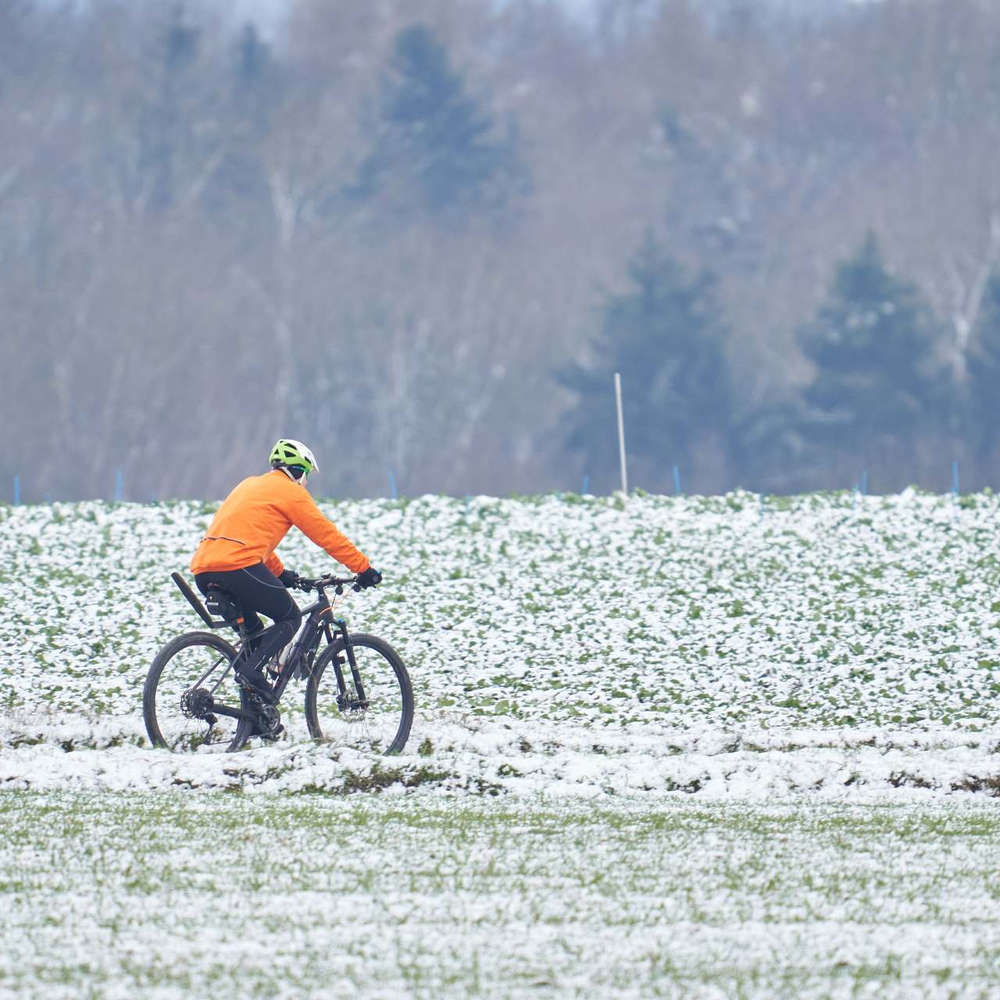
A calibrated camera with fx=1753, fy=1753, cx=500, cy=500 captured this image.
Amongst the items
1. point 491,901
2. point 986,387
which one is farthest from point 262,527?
point 986,387

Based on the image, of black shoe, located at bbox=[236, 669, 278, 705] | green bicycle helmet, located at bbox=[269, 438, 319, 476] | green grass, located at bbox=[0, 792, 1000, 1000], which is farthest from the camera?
green bicycle helmet, located at bbox=[269, 438, 319, 476]

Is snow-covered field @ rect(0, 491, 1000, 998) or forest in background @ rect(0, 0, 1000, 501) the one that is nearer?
snow-covered field @ rect(0, 491, 1000, 998)

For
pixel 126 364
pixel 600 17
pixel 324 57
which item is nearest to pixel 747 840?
pixel 126 364

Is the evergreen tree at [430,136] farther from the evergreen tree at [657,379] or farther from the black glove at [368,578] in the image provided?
the black glove at [368,578]

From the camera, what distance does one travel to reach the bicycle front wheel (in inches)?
385

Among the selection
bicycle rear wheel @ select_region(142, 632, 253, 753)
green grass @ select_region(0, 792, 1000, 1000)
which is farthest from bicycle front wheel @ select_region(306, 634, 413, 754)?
green grass @ select_region(0, 792, 1000, 1000)

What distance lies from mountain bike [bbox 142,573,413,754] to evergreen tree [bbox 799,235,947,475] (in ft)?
142

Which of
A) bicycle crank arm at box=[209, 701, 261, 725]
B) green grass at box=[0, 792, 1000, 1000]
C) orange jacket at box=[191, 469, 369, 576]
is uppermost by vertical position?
orange jacket at box=[191, 469, 369, 576]

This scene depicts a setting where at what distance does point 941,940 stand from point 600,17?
76.6 meters

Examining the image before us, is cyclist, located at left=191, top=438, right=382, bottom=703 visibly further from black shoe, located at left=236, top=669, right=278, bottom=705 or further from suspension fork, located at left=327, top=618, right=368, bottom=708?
suspension fork, located at left=327, top=618, right=368, bottom=708

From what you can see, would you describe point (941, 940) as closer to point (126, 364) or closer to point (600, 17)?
point (126, 364)

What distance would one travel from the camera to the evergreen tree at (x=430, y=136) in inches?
2491

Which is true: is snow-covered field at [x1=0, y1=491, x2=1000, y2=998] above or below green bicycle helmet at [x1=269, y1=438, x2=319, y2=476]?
below

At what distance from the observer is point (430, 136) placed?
63406mm
